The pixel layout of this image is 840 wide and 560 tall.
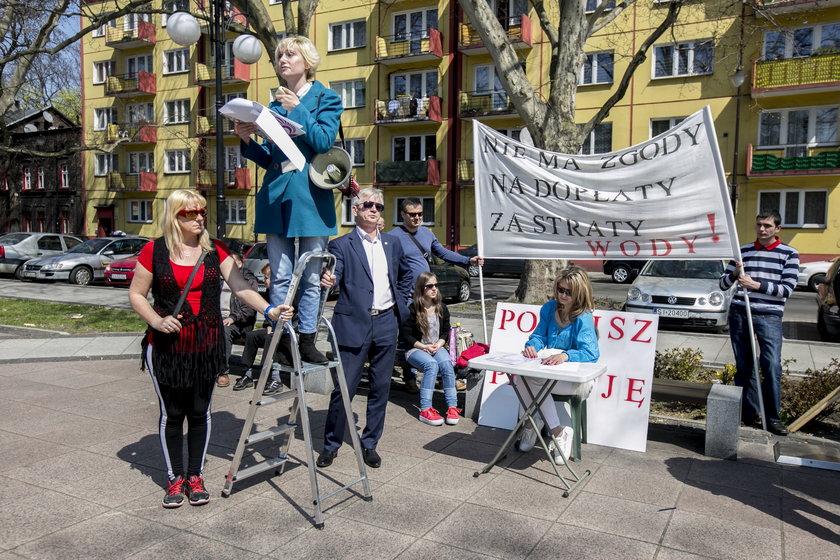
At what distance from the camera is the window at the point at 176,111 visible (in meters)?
41.8

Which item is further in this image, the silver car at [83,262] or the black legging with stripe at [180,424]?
the silver car at [83,262]

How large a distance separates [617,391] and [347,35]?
1340 inches

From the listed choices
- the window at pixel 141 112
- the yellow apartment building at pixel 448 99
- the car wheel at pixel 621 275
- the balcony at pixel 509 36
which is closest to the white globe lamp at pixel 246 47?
the yellow apartment building at pixel 448 99

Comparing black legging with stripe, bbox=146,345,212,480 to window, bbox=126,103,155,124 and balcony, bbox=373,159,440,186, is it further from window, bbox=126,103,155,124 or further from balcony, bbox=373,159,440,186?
window, bbox=126,103,155,124

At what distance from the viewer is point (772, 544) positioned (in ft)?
12.8

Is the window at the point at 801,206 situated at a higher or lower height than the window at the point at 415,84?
lower

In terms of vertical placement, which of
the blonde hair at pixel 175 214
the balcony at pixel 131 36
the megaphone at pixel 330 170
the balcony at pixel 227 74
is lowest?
the blonde hair at pixel 175 214

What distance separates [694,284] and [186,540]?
11509 mm

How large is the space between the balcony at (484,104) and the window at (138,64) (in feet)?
71.5

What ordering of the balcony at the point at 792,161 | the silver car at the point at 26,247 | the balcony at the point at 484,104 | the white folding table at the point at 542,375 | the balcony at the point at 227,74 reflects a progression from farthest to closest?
1. the balcony at the point at 227,74
2. the balcony at the point at 484,104
3. the balcony at the point at 792,161
4. the silver car at the point at 26,247
5. the white folding table at the point at 542,375

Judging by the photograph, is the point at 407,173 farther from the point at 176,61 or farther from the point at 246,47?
the point at 246,47

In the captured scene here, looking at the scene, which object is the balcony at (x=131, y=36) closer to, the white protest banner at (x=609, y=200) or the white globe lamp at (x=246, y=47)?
the white globe lamp at (x=246, y=47)

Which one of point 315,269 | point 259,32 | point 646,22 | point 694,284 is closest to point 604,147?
point 646,22

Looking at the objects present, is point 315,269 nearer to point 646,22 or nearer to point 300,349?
point 300,349
